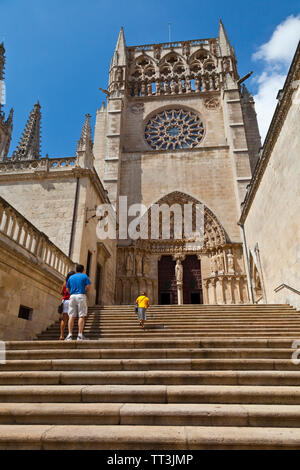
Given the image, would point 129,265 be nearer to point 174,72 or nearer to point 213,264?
point 213,264

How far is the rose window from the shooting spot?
20.7m

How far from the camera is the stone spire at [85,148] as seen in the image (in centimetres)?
1109

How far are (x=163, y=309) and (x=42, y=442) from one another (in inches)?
264

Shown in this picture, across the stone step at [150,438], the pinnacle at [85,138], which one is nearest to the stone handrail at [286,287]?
the stone step at [150,438]

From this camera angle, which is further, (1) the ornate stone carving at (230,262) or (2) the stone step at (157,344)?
(1) the ornate stone carving at (230,262)

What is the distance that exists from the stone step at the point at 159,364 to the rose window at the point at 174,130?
18412mm

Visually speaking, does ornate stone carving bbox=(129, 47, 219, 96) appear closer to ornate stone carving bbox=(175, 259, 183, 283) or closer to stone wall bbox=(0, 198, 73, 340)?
ornate stone carving bbox=(175, 259, 183, 283)

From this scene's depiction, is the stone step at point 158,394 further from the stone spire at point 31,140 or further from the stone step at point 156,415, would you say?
the stone spire at point 31,140

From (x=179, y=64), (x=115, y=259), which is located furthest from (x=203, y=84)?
(x=115, y=259)

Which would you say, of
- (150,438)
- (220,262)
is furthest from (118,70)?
(150,438)

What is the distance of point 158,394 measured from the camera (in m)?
3.07

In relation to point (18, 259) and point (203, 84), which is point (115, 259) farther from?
point (203, 84)

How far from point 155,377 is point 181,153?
57.0ft

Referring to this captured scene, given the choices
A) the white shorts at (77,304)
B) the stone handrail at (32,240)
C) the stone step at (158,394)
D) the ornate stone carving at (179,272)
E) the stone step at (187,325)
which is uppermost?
the ornate stone carving at (179,272)
